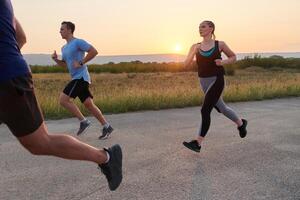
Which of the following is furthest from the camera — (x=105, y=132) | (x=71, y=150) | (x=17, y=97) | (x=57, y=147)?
(x=105, y=132)

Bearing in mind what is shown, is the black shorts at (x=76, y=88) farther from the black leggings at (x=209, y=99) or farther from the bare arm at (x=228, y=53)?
the bare arm at (x=228, y=53)

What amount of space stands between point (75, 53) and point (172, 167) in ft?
9.77

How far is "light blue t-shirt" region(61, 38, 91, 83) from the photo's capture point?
8289mm

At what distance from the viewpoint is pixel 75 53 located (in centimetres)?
829

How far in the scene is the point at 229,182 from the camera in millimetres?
5426

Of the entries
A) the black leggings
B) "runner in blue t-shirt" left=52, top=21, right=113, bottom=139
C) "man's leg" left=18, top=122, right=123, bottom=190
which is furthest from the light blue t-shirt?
"man's leg" left=18, top=122, right=123, bottom=190

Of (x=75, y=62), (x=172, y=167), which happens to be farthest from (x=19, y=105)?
(x=75, y=62)

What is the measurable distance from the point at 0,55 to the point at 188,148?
4068mm

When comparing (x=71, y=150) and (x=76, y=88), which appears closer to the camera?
(x=71, y=150)

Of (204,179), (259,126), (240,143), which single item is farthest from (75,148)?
(259,126)

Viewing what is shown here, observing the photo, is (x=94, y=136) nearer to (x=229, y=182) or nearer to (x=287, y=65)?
(x=229, y=182)

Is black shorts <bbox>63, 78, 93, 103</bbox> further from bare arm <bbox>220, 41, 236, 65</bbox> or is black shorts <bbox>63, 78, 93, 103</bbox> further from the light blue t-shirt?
bare arm <bbox>220, 41, 236, 65</bbox>

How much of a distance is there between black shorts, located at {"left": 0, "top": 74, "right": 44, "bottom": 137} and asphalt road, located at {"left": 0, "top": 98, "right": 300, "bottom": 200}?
4.43 ft

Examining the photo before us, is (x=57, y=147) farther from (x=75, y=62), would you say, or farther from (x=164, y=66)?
(x=164, y=66)
